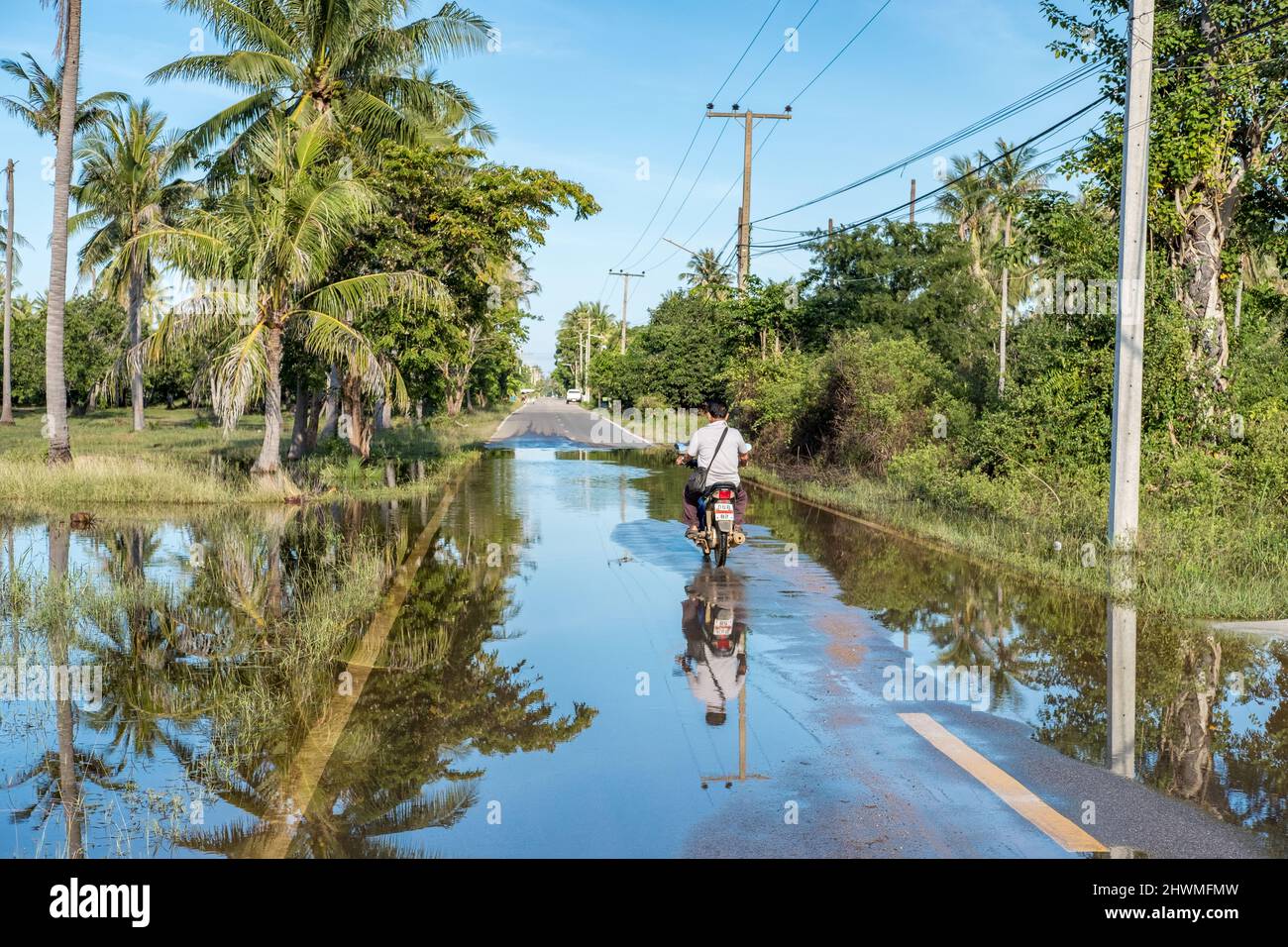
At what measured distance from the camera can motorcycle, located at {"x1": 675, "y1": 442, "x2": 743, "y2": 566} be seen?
13297 millimetres

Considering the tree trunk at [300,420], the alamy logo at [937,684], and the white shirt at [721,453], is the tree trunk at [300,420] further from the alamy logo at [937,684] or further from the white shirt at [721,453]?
the alamy logo at [937,684]

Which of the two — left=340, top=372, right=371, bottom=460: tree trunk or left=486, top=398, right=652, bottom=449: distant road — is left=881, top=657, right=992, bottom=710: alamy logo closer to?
left=340, top=372, right=371, bottom=460: tree trunk

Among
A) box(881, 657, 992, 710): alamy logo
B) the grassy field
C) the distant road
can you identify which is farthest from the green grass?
the distant road

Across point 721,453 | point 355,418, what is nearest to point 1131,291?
point 721,453

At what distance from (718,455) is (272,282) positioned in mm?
11321

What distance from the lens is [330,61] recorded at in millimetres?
26594

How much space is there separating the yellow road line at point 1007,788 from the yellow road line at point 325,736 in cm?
343

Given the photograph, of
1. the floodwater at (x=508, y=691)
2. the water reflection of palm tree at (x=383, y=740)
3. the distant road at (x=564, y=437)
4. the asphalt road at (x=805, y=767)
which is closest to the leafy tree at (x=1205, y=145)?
the floodwater at (x=508, y=691)

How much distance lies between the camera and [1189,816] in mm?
5574

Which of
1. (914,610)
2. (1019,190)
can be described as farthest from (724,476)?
(1019,190)
